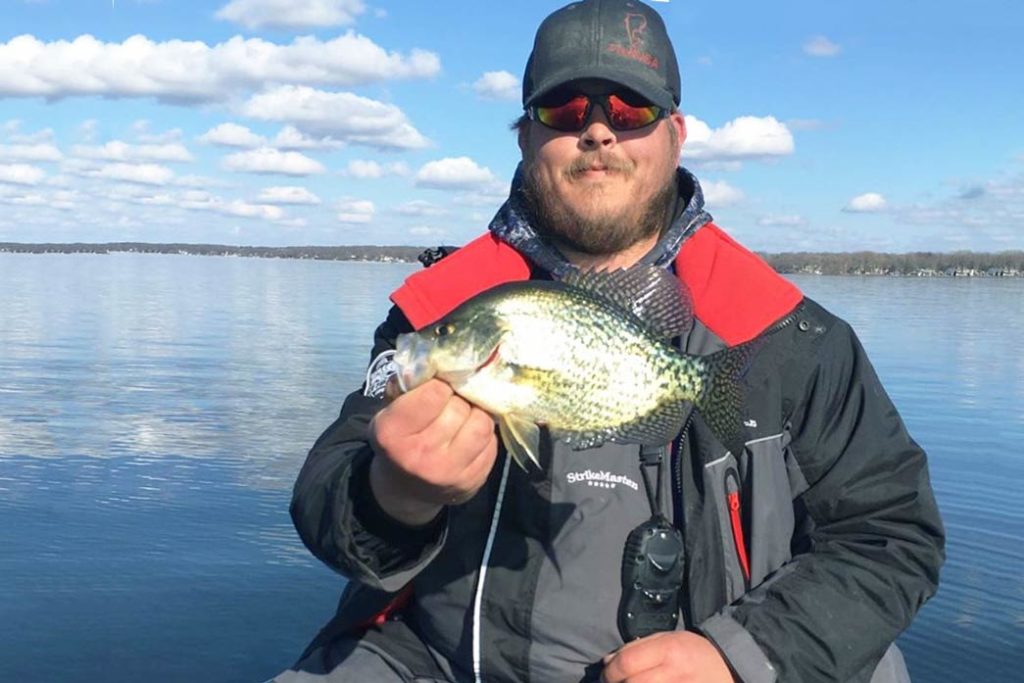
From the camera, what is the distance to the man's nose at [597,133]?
4.60 meters

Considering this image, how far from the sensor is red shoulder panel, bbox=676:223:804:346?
4.23 meters

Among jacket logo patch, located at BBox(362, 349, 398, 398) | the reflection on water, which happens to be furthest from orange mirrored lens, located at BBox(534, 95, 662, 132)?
the reflection on water

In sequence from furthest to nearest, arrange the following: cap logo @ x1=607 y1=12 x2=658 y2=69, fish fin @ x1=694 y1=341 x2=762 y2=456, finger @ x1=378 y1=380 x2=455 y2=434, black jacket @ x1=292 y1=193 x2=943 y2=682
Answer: cap logo @ x1=607 y1=12 x2=658 y2=69
black jacket @ x1=292 y1=193 x2=943 y2=682
fish fin @ x1=694 y1=341 x2=762 y2=456
finger @ x1=378 y1=380 x2=455 y2=434

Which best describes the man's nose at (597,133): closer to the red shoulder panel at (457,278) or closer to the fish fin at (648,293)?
the red shoulder panel at (457,278)

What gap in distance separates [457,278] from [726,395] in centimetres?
143

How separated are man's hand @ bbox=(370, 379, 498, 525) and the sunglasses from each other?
1.84 metres

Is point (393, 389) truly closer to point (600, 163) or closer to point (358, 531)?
point (358, 531)

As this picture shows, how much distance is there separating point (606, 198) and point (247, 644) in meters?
5.14

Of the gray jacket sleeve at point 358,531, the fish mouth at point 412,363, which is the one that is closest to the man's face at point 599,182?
the gray jacket sleeve at point 358,531

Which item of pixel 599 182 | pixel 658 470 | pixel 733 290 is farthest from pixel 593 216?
pixel 658 470

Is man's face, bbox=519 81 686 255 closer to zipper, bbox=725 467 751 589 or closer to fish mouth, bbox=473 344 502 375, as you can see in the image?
zipper, bbox=725 467 751 589

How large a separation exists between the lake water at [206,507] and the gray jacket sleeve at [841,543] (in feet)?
13.8

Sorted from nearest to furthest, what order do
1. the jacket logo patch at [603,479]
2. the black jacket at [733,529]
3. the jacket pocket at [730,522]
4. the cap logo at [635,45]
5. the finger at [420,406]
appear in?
1. the finger at [420,406]
2. the black jacket at [733,529]
3. the jacket pocket at [730,522]
4. the jacket logo patch at [603,479]
5. the cap logo at [635,45]

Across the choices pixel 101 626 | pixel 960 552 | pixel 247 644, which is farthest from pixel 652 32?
pixel 960 552
